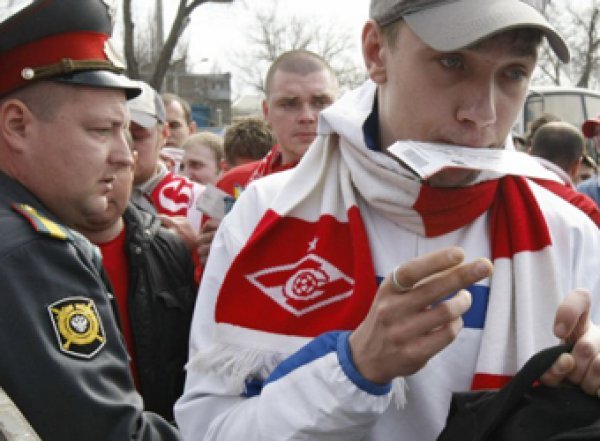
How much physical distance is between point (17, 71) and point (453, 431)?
147 centimetres

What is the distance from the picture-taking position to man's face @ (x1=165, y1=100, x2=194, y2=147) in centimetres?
700

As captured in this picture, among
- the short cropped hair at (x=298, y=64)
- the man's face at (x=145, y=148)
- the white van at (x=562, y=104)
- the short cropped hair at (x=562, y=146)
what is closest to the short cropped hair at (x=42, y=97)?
the man's face at (x=145, y=148)

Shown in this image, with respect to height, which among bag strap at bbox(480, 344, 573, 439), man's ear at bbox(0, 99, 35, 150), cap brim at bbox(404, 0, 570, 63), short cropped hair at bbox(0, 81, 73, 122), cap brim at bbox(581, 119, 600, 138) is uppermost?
cap brim at bbox(404, 0, 570, 63)

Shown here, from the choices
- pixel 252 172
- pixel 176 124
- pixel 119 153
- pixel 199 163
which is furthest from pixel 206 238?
pixel 176 124

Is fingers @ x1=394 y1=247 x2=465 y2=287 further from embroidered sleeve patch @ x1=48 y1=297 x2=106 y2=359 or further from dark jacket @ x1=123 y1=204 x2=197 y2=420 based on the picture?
dark jacket @ x1=123 y1=204 x2=197 y2=420

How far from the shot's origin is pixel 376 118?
1737mm

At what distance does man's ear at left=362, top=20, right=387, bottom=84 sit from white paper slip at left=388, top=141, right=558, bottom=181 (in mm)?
307

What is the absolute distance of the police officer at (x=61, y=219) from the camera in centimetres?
158

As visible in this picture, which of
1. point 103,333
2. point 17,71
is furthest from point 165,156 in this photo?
point 103,333

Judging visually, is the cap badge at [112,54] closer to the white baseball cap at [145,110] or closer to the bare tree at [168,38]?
the white baseball cap at [145,110]

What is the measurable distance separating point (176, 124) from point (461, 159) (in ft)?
19.9

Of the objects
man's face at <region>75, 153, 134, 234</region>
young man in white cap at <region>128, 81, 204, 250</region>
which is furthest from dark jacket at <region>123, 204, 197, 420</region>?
young man in white cap at <region>128, 81, 204, 250</region>

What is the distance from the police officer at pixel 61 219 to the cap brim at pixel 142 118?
5.69 feet

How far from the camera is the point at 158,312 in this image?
283cm
